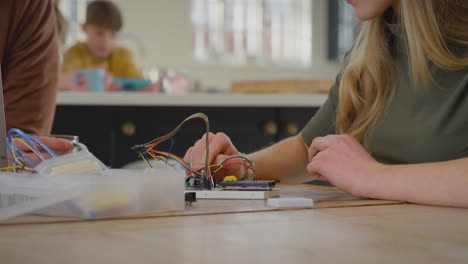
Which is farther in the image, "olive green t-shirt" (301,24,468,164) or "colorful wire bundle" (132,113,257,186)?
"olive green t-shirt" (301,24,468,164)

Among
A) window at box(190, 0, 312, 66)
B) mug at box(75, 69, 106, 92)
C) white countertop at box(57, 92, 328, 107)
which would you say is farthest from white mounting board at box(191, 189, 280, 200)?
window at box(190, 0, 312, 66)

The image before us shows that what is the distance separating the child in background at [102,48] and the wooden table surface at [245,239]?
376cm

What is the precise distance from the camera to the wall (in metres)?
6.89

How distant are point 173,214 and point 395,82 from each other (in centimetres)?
68

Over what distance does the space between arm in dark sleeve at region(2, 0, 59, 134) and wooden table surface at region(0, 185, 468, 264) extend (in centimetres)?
86

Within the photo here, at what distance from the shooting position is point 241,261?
43 centimetres

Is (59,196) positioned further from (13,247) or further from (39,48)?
(39,48)

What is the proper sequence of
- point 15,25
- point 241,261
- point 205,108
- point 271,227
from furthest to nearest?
point 205,108 < point 15,25 < point 271,227 < point 241,261

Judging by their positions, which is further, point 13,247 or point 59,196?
point 59,196

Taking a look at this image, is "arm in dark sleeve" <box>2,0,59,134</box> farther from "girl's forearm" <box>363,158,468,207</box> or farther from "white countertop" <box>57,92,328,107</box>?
"girl's forearm" <box>363,158,468,207</box>

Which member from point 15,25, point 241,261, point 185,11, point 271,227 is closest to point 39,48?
point 15,25

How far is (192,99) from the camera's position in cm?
225

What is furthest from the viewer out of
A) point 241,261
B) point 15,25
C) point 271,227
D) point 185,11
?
point 185,11

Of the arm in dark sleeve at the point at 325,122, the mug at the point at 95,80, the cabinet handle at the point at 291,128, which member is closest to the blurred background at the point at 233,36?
the mug at the point at 95,80
